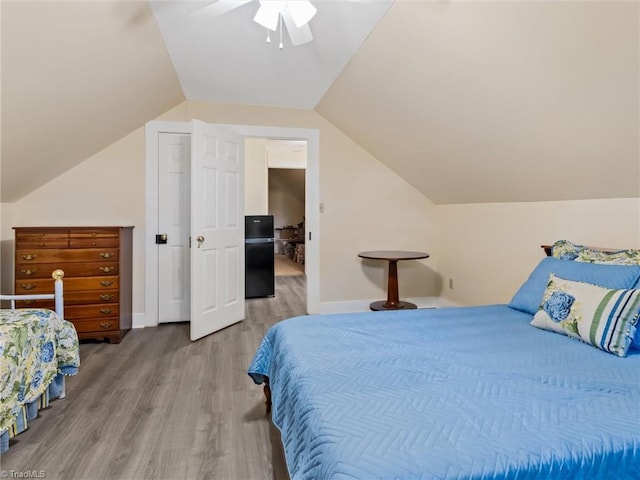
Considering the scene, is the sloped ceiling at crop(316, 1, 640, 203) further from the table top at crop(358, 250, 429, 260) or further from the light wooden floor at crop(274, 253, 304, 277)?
the light wooden floor at crop(274, 253, 304, 277)

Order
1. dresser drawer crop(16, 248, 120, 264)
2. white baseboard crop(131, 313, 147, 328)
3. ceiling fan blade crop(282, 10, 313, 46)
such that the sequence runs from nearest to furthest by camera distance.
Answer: ceiling fan blade crop(282, 10, 313, 46) < dresser drawer crop(16, 248, 120, 264) < white baseboard crop(131, 313, 147, 328)

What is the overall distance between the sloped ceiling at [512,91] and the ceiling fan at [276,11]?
0.59m

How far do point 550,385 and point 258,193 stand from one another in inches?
212

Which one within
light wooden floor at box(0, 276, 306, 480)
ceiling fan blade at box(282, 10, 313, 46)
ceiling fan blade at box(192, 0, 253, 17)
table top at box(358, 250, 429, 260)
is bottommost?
light wooden floor at box(0, 276, 306, 480)

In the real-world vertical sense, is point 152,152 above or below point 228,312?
above

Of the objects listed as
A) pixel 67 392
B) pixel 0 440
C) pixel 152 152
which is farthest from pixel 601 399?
pixel 152 152

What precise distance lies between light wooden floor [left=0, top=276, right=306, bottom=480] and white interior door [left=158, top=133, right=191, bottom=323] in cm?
77

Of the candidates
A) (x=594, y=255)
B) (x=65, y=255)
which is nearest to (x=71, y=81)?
(x=65, y=255)

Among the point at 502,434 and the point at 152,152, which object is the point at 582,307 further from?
the point at 152,152

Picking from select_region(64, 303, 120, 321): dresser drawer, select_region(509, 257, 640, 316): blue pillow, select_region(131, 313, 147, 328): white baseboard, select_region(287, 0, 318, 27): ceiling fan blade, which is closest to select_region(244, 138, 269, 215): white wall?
select_region(131, 313, 147, 328): white baseboard

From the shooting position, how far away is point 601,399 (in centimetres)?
116

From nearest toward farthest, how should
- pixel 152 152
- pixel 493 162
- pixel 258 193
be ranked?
pixel 493 162 < pixel 152 152 < pixel 258 193

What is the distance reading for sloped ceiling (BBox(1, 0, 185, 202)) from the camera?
1807 millimetres

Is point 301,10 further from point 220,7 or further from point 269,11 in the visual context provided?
point 220,7
